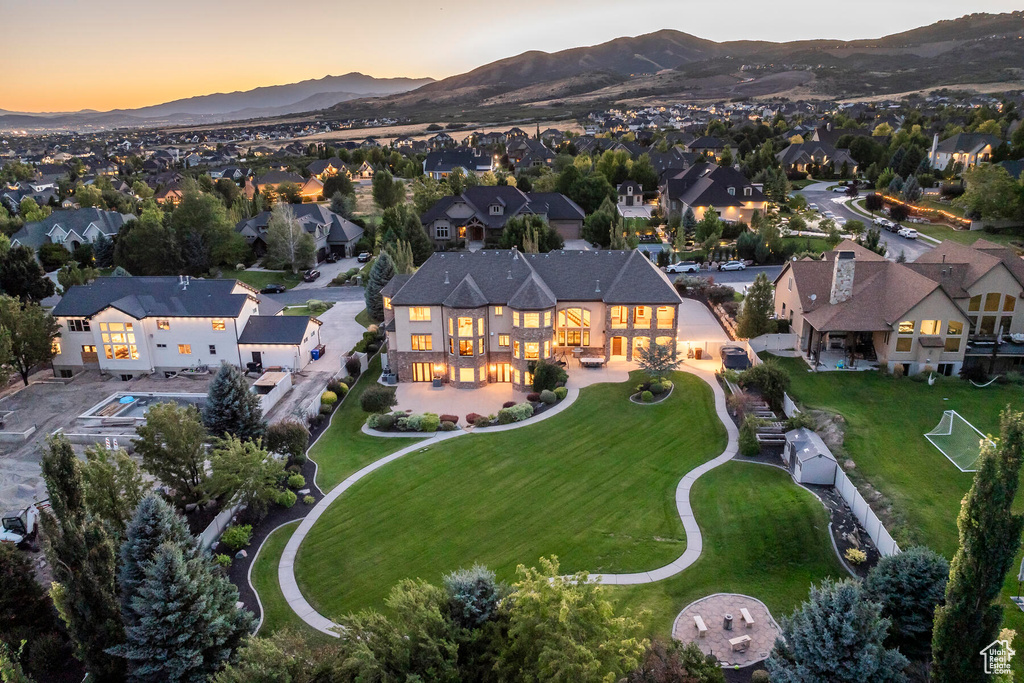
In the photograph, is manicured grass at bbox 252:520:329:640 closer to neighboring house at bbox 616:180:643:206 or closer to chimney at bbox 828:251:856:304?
chimney at bbox 828:251:856:304

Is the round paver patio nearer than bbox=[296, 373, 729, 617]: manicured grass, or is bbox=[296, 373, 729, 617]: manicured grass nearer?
the round paver patio

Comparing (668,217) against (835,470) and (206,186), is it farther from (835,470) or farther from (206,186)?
(206,186)

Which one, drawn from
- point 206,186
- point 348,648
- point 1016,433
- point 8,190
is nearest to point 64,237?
point 206,186

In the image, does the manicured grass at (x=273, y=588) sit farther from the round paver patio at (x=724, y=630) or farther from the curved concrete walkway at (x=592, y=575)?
the round paver patio at (x=724, y=630)

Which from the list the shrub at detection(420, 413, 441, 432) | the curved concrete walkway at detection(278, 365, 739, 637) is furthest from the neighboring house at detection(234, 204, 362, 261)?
the curved concrete walkway at detection(278, 365, 739, 637)

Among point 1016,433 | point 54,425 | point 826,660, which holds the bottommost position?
point 54,425

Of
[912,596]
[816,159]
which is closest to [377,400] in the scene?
[912,596]
